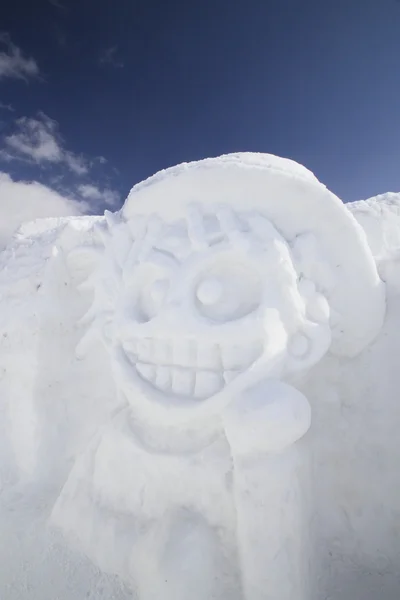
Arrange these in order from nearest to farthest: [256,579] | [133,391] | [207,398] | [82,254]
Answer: [256,579]
[207,398]
[133,391]
[82,254]

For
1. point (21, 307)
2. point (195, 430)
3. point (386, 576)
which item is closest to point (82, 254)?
point (21, 307)

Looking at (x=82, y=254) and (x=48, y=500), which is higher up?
(x=82, y=254)

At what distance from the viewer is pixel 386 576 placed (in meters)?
1.46

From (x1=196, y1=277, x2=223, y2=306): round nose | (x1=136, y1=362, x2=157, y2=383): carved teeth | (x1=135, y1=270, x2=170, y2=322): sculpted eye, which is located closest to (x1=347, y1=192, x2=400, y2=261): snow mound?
(x1=196, y1=277, x2=223, y2=306): round nose

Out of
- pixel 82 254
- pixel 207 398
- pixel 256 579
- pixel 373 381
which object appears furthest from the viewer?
pixel 82 254

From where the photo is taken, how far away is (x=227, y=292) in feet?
5.05

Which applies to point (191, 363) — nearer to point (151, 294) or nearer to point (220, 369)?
point (220, 369)

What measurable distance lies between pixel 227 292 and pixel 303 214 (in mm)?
416

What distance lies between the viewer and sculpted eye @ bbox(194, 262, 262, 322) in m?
1.50

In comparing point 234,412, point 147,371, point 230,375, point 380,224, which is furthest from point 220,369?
point 380,224

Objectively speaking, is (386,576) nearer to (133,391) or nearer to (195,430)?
(195,430)

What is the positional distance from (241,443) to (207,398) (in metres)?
0.19

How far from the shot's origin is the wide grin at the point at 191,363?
4.75 ft

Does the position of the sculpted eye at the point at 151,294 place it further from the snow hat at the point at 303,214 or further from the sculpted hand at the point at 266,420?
the sculpted hand at the point at 266,420
